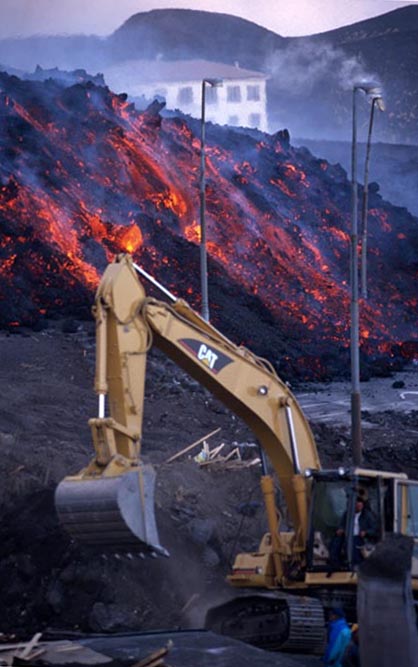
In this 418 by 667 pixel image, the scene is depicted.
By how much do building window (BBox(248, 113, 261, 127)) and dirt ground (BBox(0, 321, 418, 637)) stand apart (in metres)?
23.1

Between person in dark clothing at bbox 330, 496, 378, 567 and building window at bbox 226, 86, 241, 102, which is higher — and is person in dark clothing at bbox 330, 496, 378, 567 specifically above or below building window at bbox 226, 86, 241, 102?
below

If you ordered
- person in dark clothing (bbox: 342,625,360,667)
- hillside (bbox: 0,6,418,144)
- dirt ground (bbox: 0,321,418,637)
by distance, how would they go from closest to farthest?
person in dark clothing (bbox: 342,625,360,667) → dirt ground (bbox: 0,321,418,637) → hillside (bbox: 0,6,418,144)

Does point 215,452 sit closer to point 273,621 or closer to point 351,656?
point 273,621

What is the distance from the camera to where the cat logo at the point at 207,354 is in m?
14.9

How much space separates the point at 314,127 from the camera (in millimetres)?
56312

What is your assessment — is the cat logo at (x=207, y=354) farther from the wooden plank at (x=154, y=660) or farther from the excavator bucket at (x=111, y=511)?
the wooden plank at (x=154, y=660)

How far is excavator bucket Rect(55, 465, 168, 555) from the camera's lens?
1300 cm

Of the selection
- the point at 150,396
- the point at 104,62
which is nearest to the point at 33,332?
the point at 150,396

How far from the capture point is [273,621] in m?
15.3

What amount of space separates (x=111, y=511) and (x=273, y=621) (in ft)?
10.2

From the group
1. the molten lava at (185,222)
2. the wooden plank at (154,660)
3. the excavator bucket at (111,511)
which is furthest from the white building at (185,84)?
the wooden plank at (154,660)

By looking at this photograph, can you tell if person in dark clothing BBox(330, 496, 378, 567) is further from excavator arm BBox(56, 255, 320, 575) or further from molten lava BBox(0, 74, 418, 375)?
molten lava BBox(0, 74, 418, 375)

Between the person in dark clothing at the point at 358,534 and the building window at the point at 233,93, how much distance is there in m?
37.9

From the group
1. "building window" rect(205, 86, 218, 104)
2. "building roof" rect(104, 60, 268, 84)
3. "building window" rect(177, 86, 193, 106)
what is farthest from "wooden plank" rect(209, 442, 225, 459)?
"building window" rect(205, 86, 218, 104)
